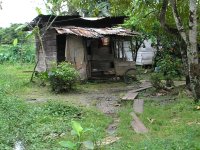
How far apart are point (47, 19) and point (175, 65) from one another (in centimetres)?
633

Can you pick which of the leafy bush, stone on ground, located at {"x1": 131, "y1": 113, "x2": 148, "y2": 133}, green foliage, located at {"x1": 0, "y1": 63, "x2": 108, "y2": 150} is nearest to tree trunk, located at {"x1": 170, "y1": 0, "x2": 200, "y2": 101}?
stone on ground, located at {"x1": 131, "y1": 113, "x2": 148, "y2": 133}

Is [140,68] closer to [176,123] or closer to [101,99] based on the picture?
[101,99]

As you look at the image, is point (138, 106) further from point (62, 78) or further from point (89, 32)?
point (89, 32)

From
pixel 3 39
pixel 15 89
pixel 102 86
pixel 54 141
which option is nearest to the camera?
pixel 54 141

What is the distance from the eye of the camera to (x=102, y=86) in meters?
14.4

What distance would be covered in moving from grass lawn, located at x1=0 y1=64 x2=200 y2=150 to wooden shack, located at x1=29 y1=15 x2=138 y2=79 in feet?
13.1

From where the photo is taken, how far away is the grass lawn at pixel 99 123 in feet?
20.4

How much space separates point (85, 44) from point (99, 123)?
7.89 metres

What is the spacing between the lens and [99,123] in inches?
316

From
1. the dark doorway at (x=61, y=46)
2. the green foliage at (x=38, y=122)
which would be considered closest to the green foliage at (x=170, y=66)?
the dark doorway at (x=61, y=46)

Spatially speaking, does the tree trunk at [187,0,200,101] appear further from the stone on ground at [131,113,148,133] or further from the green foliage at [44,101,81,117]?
the green foliage at [44,101,81,117]

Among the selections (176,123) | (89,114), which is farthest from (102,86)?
(176,123)

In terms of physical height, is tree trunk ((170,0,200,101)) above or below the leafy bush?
above

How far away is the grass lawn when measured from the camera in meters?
6.22
